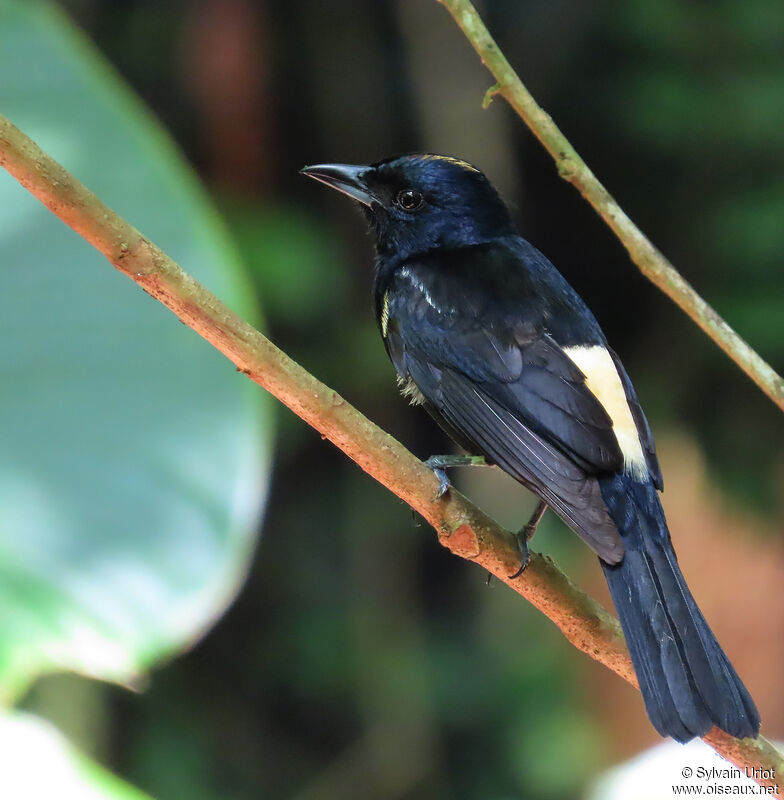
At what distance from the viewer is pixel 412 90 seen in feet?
13.4

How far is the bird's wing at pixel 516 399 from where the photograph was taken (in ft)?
6.43

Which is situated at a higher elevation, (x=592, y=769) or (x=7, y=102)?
(x=7, y=102)

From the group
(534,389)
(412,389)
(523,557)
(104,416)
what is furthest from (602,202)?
(104,416)

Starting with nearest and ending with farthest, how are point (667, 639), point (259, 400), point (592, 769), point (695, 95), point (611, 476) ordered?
point (667, 639), point (611, 476), point (259, 400), point (592, 769), point (695, 95)

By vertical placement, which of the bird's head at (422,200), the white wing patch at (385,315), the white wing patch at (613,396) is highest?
the bird's head at (422,200)

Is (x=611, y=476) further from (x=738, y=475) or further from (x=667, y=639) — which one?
(x=738, y=475)

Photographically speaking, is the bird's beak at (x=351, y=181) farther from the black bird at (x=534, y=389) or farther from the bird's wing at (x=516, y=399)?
the bird's wing at (x=516, y=399)

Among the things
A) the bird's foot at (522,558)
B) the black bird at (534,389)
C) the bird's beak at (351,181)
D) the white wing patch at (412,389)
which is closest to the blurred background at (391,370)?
the bird's beak at (351,181)

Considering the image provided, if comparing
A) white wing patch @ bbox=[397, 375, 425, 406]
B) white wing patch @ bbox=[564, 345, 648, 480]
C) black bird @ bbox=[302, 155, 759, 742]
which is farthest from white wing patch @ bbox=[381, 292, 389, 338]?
white wing patch @ bbox=[564, 345, 648, 480]

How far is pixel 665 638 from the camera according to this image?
1.75m

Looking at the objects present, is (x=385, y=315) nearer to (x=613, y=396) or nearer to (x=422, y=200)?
(x=422, y=200)

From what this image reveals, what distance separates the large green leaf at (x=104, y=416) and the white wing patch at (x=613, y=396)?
0.71 metres

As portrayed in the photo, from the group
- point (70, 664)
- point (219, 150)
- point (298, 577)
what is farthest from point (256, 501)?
point (219, 150)

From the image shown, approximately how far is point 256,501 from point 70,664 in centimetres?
51
